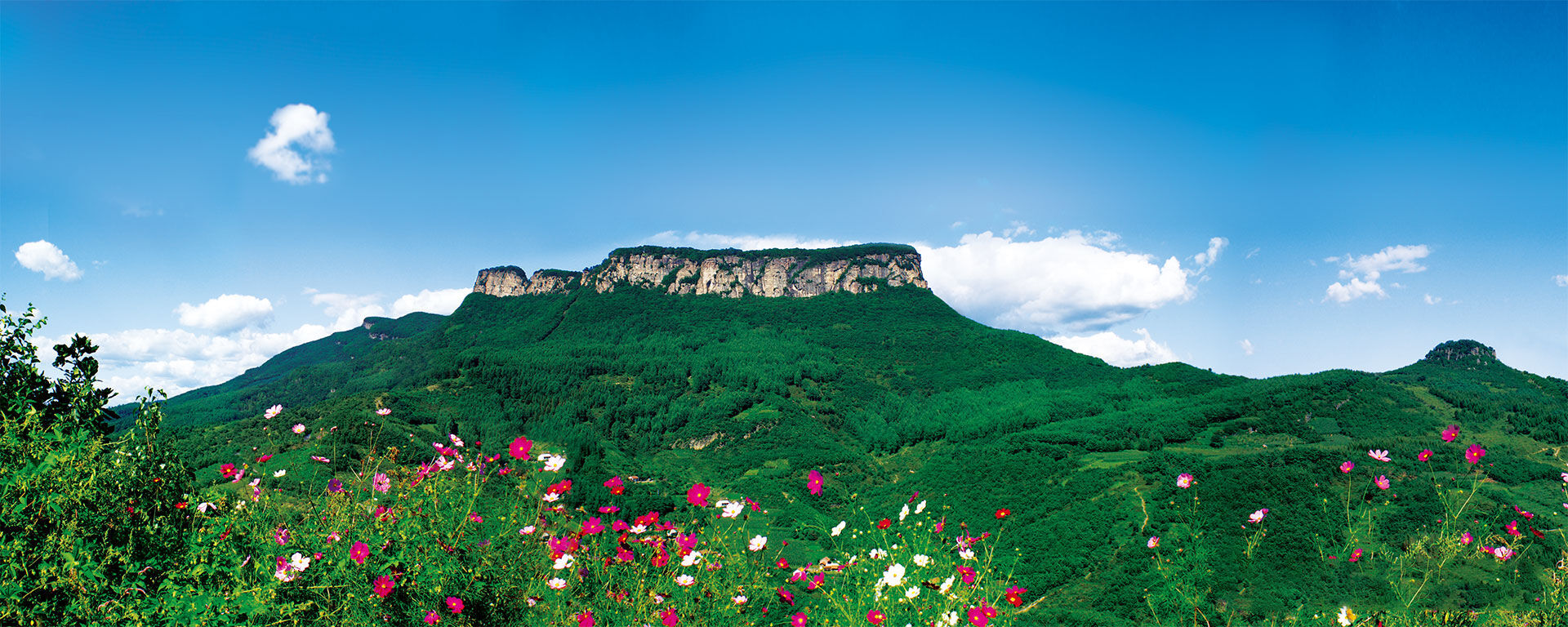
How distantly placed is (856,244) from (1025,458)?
10573cm

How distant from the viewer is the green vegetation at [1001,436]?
12.5 metres

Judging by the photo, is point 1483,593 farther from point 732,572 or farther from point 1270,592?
point 732,572

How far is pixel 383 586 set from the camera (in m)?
3.54

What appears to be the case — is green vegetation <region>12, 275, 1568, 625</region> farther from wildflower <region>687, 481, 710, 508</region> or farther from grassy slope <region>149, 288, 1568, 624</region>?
wildflower <region>687, 481, 710, 508</region>

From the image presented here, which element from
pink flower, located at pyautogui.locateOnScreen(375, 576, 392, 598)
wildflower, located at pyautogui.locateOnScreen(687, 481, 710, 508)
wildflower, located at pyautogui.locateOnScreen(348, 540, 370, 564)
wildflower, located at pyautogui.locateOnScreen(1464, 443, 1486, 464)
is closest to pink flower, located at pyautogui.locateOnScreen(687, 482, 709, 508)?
wildflower, located at pyautogui.locateOnScreen(687, 481, 710, 508)

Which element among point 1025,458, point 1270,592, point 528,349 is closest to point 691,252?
point 528,349

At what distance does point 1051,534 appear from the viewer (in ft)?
147

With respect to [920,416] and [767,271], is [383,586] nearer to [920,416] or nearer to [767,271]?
[920,416]

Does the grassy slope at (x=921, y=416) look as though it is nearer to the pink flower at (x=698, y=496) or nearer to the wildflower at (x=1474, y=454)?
the wildflower at (x=1474, y=454)

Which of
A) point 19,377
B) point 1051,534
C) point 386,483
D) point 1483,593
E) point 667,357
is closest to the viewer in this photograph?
point 19,377

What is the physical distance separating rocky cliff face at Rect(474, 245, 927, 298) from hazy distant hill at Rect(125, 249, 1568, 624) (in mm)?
1109

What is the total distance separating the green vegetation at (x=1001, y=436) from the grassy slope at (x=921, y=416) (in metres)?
0.37

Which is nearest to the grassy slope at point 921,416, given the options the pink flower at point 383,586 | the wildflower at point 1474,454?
the wildflower at point 1474,454

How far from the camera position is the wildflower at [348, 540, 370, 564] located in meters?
3.58
